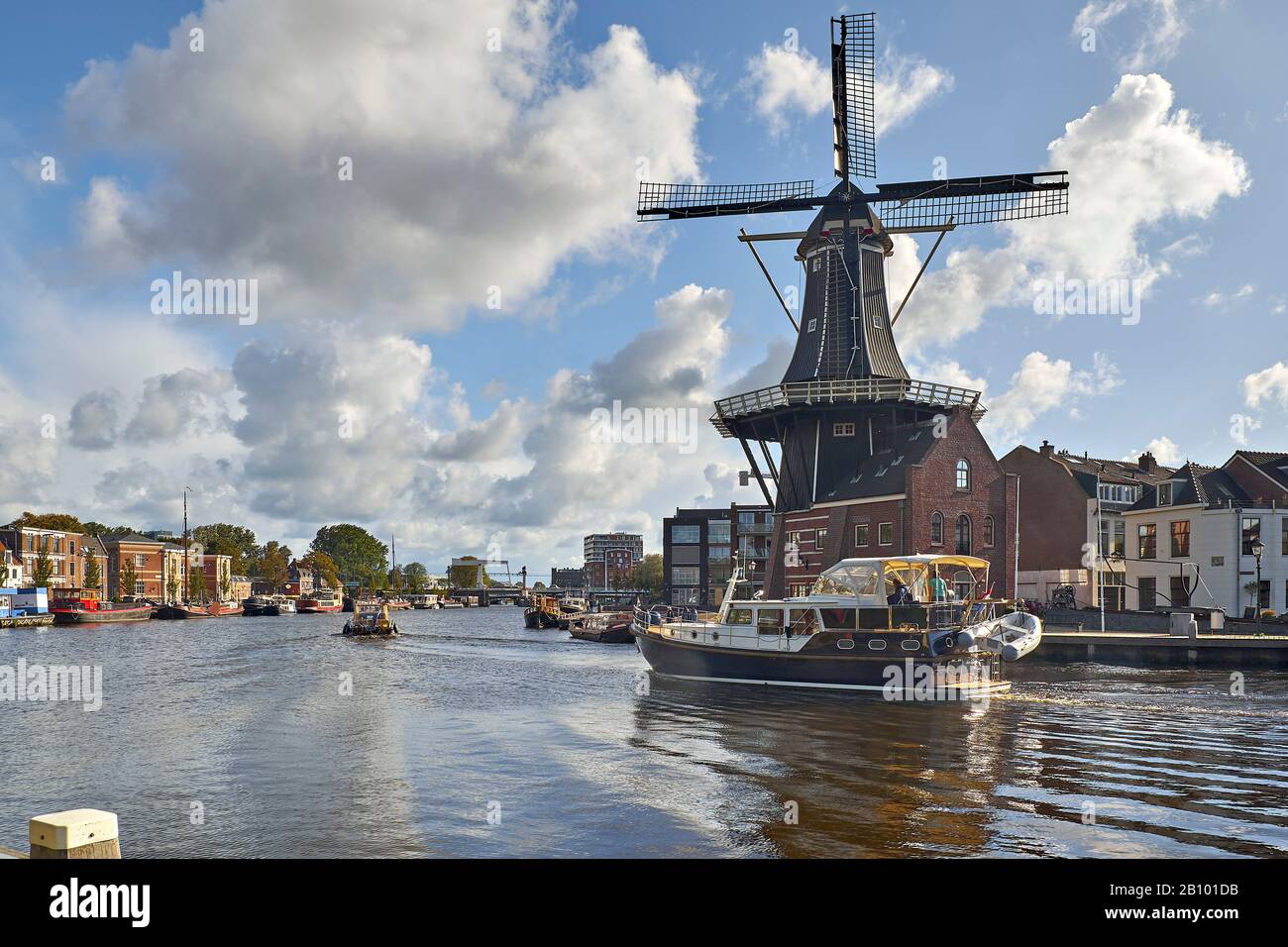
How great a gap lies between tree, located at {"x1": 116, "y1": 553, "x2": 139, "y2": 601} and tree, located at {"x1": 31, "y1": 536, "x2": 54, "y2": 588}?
62.2ft

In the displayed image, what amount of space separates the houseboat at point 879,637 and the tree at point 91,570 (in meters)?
128

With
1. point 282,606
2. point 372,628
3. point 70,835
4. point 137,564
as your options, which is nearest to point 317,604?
point 282,606

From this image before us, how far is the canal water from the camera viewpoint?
1634 centimetres

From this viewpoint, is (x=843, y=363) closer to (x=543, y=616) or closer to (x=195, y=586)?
(x=543, y=616)

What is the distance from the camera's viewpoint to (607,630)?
81375mm

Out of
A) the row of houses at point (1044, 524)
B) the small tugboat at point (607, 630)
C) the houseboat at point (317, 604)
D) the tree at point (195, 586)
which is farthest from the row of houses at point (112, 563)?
the row of houses at point (1044, 524)

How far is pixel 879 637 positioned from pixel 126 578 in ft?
473

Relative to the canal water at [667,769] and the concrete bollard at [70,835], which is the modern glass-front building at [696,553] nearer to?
the canal water at [667,769]

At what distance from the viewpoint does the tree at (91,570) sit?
452ft

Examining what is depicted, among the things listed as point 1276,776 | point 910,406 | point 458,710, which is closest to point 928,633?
point 1276,776

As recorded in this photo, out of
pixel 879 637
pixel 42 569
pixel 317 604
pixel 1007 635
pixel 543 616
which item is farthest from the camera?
pixel 317 604

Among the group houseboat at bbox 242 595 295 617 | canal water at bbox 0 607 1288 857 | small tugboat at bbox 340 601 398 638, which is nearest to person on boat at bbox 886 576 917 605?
canal water at bbox 0 607 1288 857
